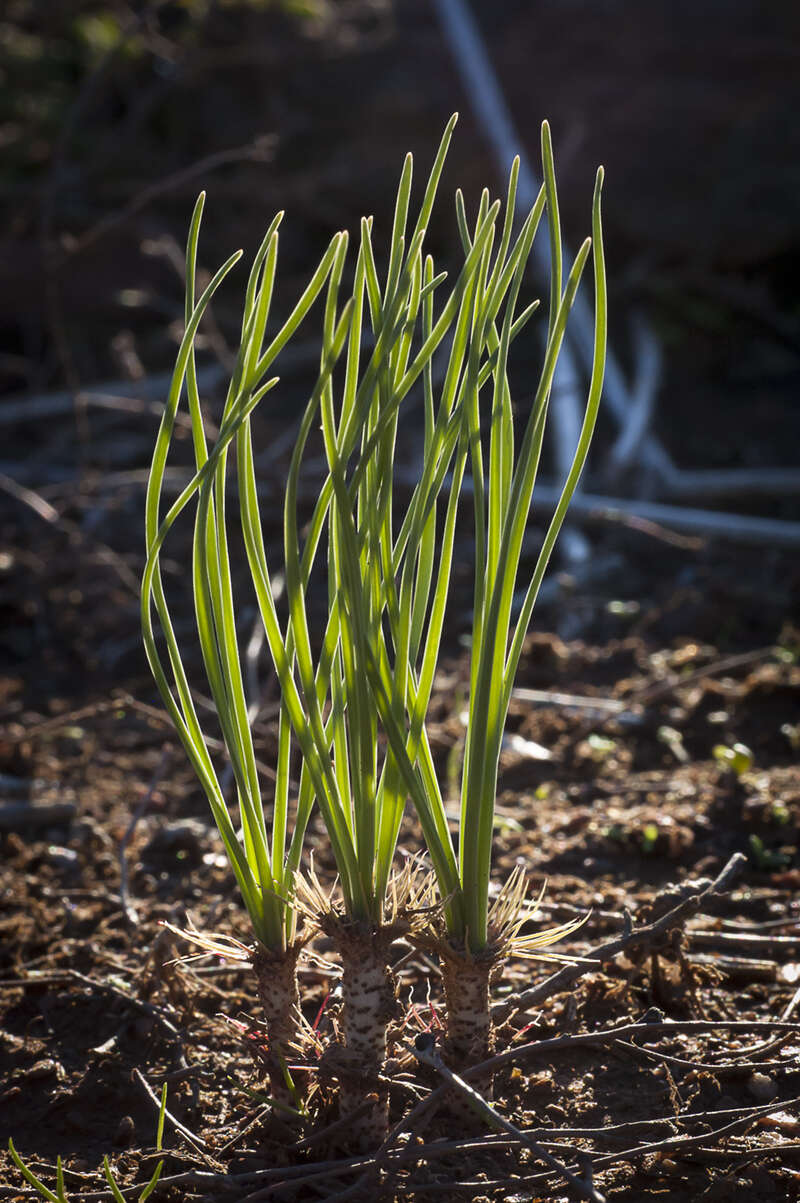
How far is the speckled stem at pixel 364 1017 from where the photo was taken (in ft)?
3.17

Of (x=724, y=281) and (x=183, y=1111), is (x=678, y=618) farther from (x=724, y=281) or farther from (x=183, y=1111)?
(x=724, y=281)

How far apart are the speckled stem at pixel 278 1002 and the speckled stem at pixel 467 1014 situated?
5.5 inches

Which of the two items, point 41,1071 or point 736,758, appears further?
point 736,758

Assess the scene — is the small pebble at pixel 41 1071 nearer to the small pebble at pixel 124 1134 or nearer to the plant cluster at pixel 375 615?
the small pebble at pixel 124 1134

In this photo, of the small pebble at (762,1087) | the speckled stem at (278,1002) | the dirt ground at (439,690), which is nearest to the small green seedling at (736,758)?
the dirt ground at (439,690)

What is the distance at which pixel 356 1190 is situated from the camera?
3.09ft

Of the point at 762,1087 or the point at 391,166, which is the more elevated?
the point at 391,166

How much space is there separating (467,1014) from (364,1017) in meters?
0.10

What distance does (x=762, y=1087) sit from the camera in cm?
115

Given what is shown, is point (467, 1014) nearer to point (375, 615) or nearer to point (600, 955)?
point (600, 955)

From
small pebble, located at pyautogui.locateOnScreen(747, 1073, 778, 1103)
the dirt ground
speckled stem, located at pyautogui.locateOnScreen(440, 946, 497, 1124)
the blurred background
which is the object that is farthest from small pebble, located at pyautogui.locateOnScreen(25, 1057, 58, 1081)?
the blurred background

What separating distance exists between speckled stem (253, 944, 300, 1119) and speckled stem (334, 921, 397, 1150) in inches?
2.1

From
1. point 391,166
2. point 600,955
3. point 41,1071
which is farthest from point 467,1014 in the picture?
point 391,166

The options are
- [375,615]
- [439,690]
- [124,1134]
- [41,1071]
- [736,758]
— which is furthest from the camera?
[439,690]
